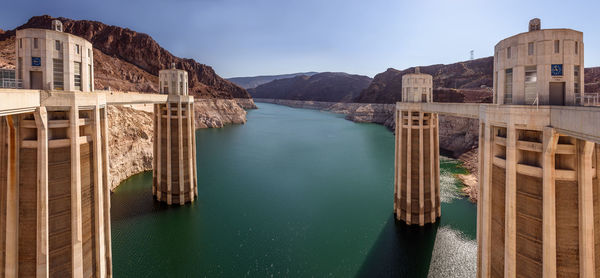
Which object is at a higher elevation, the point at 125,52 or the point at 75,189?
the point at 125,52

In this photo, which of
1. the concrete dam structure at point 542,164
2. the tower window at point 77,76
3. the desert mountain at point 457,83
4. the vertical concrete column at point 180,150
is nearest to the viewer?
the concrete dam structure at point 542,164

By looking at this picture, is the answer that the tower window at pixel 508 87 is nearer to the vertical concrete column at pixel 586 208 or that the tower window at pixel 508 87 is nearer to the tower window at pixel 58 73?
the vertical concrete column at pixel 586 208

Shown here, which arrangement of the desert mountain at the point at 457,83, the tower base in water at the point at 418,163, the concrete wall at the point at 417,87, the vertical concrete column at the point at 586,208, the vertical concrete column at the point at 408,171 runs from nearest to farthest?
the vertical concrete column at the point at 586,208 < the tower base in water at the point at 418,163 < the vertical concrete column at the point at 408,171 < the concrete wall at the point at 417,87 < the desert mountain at the point at 457,83

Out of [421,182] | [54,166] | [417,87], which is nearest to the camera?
[54,166]

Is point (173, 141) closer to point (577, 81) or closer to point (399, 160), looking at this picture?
point (399, 160)

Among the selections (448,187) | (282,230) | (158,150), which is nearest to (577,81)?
(282,230)

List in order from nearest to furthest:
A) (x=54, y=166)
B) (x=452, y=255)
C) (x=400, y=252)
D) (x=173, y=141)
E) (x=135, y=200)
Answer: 1. (x=54, y=166)
2. (x=452, y=255)
3. (x=400, y=252)
4. (x=173, y=141)
5. (x=135, y=200)

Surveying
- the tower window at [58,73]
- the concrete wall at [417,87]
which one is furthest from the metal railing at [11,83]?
the concrete wall at [417,87]
